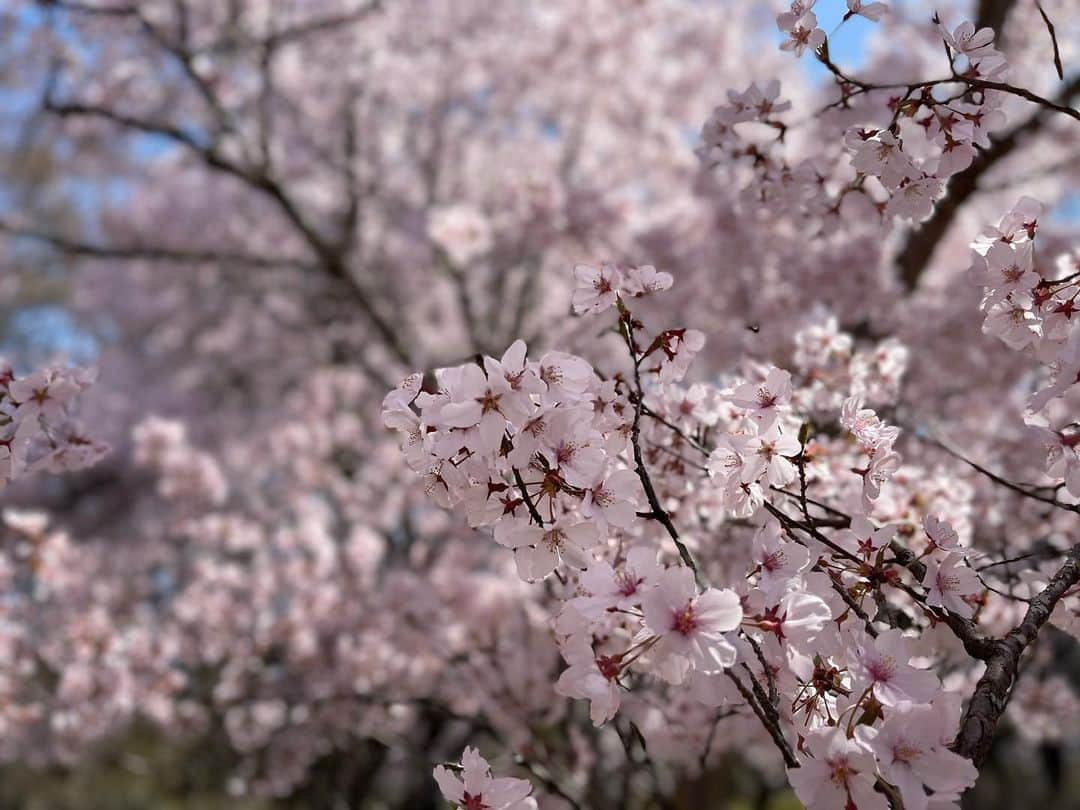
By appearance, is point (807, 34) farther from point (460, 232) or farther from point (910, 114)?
point (460, 232)

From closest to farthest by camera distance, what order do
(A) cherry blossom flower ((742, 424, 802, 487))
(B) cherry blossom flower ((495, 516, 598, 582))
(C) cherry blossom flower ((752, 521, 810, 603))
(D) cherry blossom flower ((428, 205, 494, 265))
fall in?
(C) cherry blossom flower ((752, 521, 810, 603)), (B) cherry blossom flower ((495, 516, 598, 582)), (A) cherry blossom flower ((742, 424, 802, 487)), (D) cherry blossom flower ((428, 205, 494, 265))

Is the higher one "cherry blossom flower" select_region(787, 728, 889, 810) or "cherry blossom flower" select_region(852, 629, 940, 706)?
"cherry blossom flower" select_region(852, 629, 940, 706)

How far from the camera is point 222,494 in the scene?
5.41m

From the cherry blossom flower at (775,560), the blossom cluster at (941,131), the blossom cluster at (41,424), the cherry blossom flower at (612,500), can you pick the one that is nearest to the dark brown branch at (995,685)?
the cherry blossom flower at (775,560)

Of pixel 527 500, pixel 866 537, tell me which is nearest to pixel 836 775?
pixel 866 537

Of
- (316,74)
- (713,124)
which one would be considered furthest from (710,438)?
(316,74)

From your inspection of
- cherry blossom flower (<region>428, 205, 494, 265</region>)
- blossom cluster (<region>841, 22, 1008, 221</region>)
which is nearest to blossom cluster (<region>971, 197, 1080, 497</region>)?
blossom cluster (<region>841, 22, 1008, 221</region>)

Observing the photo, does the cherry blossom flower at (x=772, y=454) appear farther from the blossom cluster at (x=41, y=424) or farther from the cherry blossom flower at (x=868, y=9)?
the blossom cluster at (x=41, y=424)

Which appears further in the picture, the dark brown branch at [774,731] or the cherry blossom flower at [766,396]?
the cherry blossom flower at [766,396]

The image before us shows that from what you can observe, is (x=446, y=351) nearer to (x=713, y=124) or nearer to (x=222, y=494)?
(x=222, y=494)

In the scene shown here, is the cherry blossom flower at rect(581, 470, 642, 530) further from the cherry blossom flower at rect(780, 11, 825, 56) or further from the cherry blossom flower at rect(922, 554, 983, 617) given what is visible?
the cherry blossom flower at rect(780, 11, 825, 56)

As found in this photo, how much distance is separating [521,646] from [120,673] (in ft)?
8.72

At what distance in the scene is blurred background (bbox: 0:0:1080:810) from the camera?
4.22m

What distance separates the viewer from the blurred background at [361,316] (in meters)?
4.22
